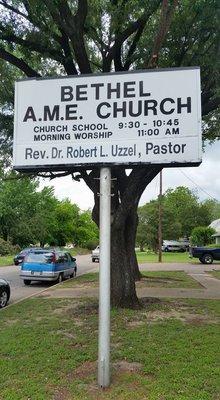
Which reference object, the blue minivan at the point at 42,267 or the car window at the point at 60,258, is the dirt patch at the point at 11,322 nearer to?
the blue minivan at the point at 42,267

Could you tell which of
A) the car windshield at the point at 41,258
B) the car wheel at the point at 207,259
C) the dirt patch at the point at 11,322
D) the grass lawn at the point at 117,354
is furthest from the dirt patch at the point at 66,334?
the car wheel at the point at 207,259

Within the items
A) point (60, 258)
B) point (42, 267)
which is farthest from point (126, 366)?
point (60, 258)

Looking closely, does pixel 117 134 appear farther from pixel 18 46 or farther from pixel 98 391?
pixel 18 46

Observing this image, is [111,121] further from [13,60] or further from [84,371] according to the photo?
[13,60]

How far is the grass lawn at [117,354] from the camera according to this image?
17.8 feet

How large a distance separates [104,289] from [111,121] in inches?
83.7

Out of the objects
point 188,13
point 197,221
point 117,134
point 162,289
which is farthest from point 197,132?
point 197,221

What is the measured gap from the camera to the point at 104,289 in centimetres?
565

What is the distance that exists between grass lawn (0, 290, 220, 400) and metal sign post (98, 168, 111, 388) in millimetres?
253

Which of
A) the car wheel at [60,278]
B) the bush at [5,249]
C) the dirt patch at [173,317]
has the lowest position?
the car wheel at [60,278]

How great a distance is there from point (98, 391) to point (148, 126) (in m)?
3.26

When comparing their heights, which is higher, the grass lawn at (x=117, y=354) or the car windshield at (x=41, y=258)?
the car windshield at (x=41, y=258)

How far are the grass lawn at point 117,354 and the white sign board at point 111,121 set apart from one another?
2700mm

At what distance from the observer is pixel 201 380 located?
5703 millimetres
